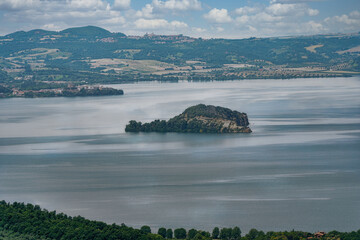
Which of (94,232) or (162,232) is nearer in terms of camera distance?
(94,232)

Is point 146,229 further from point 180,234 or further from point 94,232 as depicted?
point 94,232

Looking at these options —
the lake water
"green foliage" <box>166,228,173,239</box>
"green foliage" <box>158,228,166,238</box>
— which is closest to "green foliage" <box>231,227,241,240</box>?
the lake water

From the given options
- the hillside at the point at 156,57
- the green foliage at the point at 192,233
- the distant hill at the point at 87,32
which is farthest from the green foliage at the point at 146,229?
the distant hill at the point at 87,32

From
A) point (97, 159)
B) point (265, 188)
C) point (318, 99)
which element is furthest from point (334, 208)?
point (318, 99)

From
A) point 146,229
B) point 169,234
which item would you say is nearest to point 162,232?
point 169,234

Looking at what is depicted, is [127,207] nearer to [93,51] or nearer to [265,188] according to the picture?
[265,188]

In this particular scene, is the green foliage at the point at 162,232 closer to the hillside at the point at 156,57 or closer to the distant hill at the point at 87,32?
the hillside at the point at 156,57

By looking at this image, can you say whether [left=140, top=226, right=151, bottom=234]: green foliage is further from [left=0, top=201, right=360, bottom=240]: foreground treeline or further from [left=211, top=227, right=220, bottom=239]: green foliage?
[left=211, top=227, right=220, bottom=239]: green foliage
